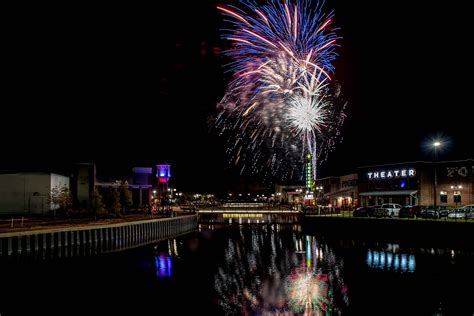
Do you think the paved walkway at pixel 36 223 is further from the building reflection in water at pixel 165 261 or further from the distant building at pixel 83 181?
the distant building at pixel 83 181

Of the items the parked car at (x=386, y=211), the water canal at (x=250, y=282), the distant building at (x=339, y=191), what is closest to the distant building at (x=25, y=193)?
the water canal at (x=250, y=282)

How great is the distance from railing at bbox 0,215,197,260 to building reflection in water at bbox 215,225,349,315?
874 cm

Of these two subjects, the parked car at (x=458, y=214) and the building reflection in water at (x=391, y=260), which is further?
the parked car at (x=458, y=214)

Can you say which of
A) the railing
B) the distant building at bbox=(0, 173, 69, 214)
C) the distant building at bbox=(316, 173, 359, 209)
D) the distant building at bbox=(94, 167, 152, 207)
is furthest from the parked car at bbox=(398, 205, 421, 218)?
the distant building at bbox=(94, 167, 152, 207)

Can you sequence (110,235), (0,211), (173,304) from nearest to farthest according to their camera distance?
(173,304) < (110,235) < (0,211)

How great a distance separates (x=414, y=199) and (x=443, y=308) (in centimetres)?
3868

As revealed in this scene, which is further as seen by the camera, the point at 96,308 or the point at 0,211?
the point at 0,211

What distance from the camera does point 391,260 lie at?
3262 cm

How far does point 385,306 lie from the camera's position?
20.9m

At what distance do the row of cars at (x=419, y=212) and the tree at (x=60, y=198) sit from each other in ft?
102

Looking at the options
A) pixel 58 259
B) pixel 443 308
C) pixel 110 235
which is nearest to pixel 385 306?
pixel 443 308

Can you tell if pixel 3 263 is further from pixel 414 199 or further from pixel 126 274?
pixel 414 199

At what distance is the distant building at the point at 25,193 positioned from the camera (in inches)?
2002

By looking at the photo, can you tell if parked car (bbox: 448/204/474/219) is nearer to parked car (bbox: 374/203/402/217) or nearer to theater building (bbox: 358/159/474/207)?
theater building (bbox: 358/159/474/207)
